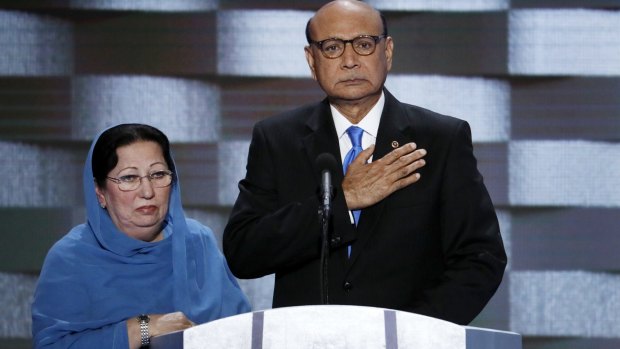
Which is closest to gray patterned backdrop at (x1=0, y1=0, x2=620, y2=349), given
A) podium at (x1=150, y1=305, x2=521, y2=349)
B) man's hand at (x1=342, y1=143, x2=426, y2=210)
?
man's hand at (x1=342, y1=143, x2=426, y2=210)

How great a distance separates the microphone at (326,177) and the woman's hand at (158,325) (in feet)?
1.68

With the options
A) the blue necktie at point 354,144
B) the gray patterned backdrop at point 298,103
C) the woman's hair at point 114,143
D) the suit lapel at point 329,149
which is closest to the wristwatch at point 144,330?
the woman's hair at point 114,143

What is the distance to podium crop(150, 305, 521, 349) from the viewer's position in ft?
→ 5.31

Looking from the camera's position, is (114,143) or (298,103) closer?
(114,143)

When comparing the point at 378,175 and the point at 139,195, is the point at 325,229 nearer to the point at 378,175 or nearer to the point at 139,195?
the point at 378,175

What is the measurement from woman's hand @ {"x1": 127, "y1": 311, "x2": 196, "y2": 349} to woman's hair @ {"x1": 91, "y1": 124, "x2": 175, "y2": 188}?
37cm

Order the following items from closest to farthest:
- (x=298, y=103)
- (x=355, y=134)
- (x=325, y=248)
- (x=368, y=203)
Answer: (x=325, y=248), (x=368, y=203), (x=355, y=134), (x=298, y=103)

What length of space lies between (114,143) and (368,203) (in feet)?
2.22

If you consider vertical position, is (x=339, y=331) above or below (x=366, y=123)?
below

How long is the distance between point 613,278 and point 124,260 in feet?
6.61

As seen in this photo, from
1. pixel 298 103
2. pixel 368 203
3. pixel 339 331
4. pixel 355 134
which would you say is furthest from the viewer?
pixel 298 103

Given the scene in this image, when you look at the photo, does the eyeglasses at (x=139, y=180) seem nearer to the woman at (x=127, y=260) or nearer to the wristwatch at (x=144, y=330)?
the woman at (x=127, y=260)

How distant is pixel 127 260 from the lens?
8.52 feet

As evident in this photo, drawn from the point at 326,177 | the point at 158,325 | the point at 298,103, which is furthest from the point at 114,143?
the point at 298,103
